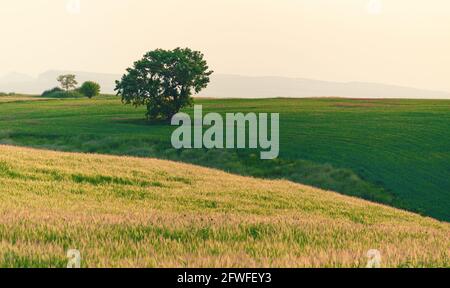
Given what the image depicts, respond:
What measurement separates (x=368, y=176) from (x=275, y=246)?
4484 cm

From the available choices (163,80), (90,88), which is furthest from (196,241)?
(90,88)

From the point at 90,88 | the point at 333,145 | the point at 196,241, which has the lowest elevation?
the point at 333,145

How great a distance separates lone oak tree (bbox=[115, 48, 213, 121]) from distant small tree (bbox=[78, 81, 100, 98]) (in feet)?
329

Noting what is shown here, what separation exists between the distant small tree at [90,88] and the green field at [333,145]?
76.6m

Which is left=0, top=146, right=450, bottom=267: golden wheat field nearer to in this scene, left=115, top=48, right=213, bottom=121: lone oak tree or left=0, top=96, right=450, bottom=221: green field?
left=0, top=96, right=450, bottom=221: green field

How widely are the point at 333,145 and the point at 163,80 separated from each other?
32.3 metres

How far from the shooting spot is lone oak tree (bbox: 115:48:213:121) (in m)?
85.6

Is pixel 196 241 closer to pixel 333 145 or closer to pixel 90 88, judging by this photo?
pixel 333 145

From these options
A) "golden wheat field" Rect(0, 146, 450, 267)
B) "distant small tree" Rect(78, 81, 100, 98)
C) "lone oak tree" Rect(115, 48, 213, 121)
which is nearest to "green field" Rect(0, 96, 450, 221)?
"lone oak tree" Rect(115, 48, 213, 121)

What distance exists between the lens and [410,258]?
7.70 metres

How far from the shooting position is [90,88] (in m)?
184

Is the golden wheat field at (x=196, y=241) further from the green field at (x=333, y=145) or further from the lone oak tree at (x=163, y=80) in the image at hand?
the lone oak tree at (x=163, y=80)

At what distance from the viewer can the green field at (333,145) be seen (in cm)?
4966
